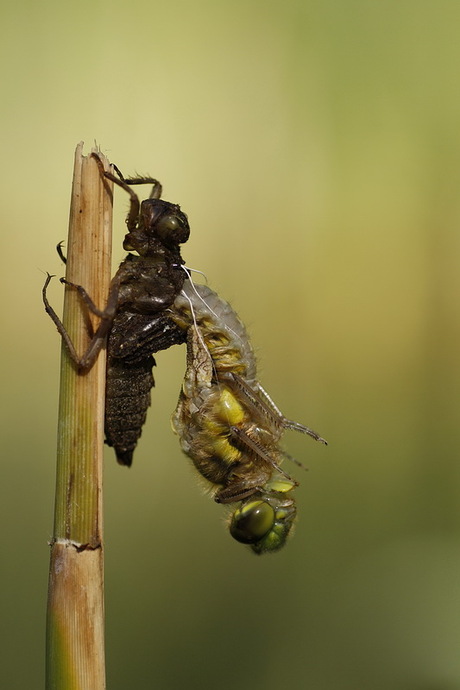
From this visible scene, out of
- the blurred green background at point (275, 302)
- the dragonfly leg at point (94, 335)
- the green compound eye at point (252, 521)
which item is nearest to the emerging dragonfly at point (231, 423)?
the green compound eye at point (252, 521)

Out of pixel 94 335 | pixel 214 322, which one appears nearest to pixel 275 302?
pixel 214 322

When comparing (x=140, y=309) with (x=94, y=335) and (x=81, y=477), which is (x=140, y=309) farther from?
(x=81, y=477)

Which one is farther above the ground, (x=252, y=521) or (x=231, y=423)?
(x=231, y=423)

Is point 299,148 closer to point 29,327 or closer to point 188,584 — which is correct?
point 29,327

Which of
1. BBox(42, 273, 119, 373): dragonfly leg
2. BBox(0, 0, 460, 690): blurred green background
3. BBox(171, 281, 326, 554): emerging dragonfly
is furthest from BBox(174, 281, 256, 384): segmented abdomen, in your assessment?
BBox(0, 0, 460, 690): blurred green background

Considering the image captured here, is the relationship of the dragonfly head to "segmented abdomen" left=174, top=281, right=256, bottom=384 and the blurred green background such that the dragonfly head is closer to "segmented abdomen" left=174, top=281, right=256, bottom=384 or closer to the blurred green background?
"segmented abdomen" left=174, top=281, right=256, bottom=384

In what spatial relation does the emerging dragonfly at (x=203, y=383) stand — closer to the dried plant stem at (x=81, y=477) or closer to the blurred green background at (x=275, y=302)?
the dried plant stem at (x=81, y=477)
